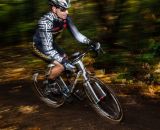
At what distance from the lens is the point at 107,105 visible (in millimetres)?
7535

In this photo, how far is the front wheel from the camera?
7.34 metres

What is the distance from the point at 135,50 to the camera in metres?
9.62

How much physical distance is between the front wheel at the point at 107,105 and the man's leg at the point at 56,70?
2.19 feet

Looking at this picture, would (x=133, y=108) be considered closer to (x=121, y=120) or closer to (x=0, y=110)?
(x=121, y=120)

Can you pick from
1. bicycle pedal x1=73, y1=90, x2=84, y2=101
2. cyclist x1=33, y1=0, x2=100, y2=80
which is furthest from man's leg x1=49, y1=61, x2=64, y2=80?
bicycle pedal x1=73, y1=90, x2=84, y2=101

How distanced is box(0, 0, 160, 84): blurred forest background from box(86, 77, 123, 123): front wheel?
71.0 inches

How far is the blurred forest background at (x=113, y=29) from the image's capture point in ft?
26.3

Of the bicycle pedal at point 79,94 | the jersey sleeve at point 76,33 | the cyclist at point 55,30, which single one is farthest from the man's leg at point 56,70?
the jersey sleeve at point 76,33

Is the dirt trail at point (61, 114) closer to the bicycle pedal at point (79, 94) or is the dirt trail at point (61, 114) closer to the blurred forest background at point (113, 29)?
the bicycle pedal at point (79, 94)

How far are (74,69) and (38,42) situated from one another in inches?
39.1

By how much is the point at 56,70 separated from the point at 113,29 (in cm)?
248

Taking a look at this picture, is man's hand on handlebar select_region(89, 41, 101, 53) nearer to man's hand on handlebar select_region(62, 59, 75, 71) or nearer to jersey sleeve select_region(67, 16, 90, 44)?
jersey sleeve select_region(67, 16, 90, 44)

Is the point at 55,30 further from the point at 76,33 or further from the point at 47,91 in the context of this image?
the point at 47,91

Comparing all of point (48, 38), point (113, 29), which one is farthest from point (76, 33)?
point (113, 29)
